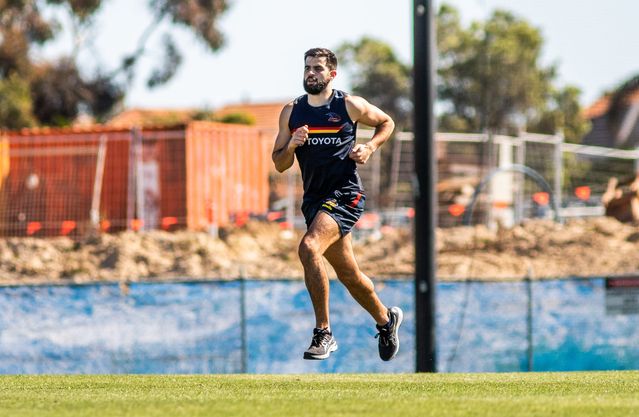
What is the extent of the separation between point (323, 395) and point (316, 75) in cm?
237

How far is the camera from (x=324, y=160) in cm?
927

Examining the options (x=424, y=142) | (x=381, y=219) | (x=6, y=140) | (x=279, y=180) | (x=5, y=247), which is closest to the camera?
(x=424, y=142)

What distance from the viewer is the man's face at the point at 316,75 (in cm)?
921

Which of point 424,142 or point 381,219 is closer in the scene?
point 424,142

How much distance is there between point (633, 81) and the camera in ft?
99.0

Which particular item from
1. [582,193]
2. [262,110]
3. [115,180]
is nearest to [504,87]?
[262,110]

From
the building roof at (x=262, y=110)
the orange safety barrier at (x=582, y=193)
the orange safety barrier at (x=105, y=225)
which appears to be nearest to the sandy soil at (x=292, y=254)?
the orange safety barrier at (x=105, y=225)

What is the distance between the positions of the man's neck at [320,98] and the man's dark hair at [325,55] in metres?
0.16

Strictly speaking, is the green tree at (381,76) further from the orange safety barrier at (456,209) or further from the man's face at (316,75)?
the man's face at (316,75)

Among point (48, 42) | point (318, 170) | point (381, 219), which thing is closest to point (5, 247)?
point (381, 219)

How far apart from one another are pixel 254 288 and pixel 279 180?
2503 centimetres

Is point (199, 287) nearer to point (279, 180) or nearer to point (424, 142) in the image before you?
point (424, 142)

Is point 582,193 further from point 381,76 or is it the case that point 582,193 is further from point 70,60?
point 381,76

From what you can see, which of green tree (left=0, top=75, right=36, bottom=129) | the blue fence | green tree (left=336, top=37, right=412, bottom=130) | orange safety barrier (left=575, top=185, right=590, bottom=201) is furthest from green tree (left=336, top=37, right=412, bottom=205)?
the blue fence
